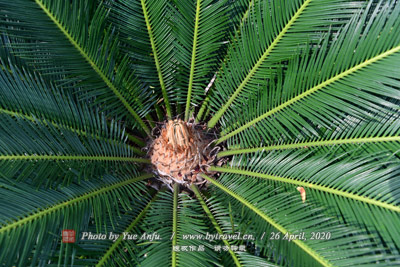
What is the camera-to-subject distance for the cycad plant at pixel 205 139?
1497 mm

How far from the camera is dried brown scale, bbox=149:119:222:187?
6.77 feet

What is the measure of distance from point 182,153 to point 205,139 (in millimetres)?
314

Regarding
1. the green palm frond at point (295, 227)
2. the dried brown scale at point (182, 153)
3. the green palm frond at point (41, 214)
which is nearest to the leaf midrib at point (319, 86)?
the dried brown scale at point (182, 153)

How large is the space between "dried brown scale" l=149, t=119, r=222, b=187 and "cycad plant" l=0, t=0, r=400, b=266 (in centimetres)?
1

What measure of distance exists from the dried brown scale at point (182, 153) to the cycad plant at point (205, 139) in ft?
0.03

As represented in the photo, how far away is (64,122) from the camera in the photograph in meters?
1.86

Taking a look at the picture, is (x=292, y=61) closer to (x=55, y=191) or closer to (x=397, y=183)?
(x=397, y=183)

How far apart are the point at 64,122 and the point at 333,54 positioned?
158 cm

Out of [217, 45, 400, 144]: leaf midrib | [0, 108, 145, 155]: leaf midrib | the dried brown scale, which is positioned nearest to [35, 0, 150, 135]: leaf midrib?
[0, 108, 145, 155]: leaf midrib

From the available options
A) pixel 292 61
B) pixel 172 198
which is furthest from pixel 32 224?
pixel 292 61

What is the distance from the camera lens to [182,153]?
2.12m

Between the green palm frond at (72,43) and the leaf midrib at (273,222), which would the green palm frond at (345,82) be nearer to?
the leaf midrib at (273,222)

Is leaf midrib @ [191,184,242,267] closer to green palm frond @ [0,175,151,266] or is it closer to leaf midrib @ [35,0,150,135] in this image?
green palm frond @ [0,175,151,266]

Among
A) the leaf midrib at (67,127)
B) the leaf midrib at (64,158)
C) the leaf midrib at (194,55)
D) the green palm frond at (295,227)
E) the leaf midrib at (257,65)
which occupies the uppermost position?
the leaf midrib at (194,55)
